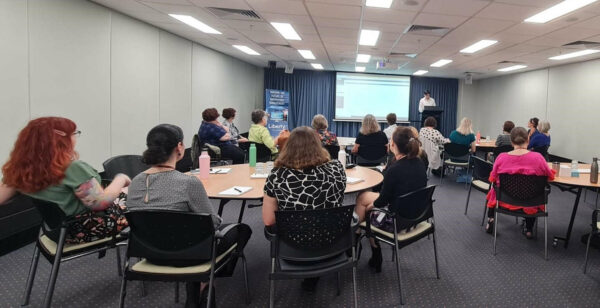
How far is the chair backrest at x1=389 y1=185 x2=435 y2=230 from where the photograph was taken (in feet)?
7.38

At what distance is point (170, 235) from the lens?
165cm

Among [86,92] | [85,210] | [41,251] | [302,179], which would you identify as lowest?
[41,251]

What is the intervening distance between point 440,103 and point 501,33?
7.35 metres

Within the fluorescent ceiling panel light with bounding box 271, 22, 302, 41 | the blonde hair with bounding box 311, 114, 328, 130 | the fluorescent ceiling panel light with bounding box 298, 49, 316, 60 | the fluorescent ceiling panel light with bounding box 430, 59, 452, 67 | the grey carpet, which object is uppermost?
the fluorescent ceiling panel light with bounding box 298, 49, 316, 60

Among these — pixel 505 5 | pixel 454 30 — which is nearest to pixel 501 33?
pixel 454 30

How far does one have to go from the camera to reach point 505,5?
3.52 metres

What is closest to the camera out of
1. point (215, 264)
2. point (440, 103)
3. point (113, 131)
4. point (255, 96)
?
point (215, 264)

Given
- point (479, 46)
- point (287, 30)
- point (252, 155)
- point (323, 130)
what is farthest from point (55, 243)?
point (479, 46)

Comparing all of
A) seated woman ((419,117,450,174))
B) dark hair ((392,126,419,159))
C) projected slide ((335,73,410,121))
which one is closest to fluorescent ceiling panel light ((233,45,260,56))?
projected slide ((335,73,410,121))

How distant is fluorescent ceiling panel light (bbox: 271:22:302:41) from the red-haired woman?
3599mm

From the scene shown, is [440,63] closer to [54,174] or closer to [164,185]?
[164,185]

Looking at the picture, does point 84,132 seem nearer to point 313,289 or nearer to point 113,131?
point 113,131

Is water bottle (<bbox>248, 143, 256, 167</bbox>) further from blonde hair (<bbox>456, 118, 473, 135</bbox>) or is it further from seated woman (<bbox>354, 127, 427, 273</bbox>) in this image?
blonde hair (<bbox>456, 118, 473, 135</bbox>)

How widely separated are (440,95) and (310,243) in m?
11.4
